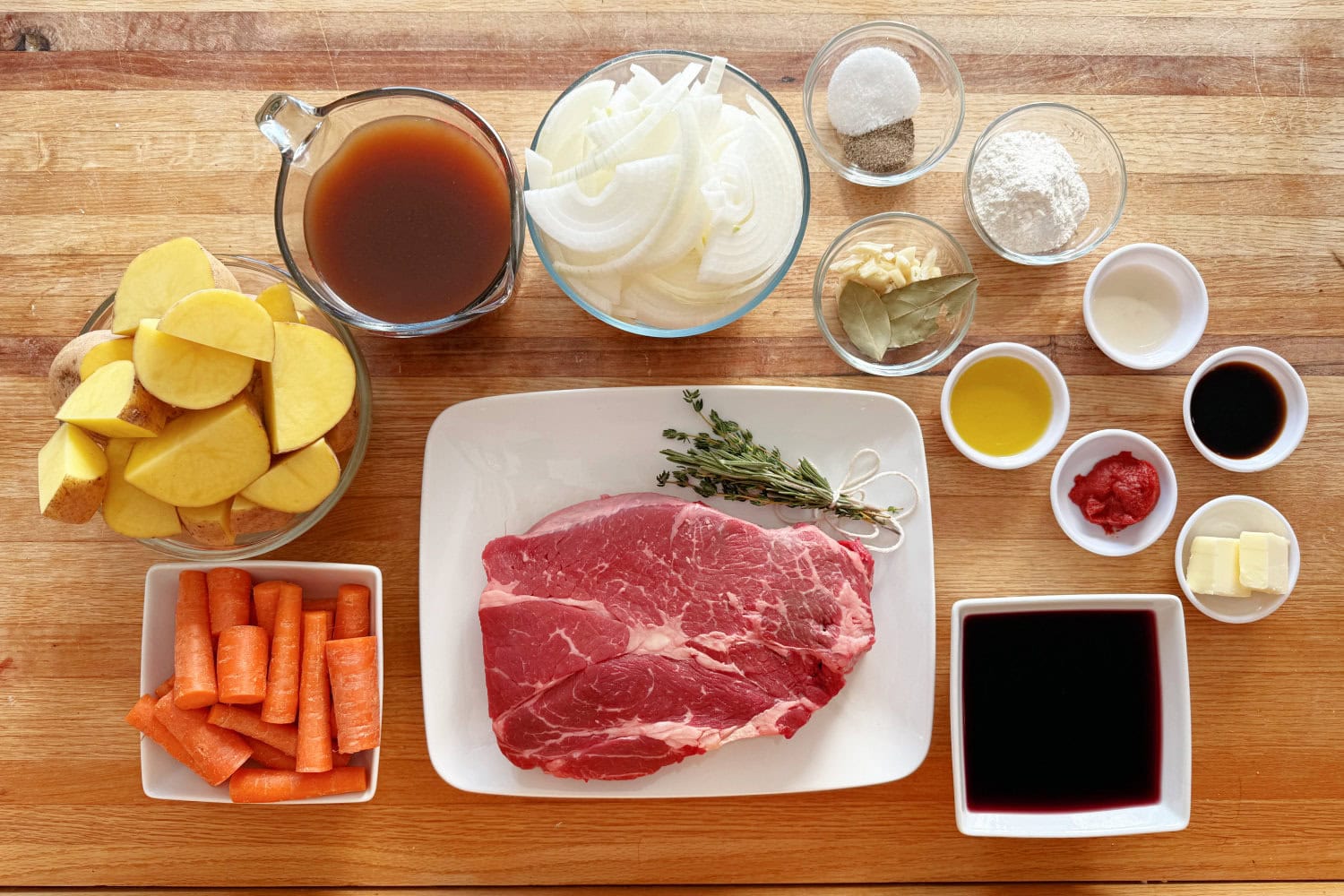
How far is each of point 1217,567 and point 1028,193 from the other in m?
0.88

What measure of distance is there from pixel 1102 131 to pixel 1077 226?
0.20 m

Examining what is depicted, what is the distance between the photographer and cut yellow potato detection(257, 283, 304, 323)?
5.01 feet

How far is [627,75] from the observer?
5.56 feet

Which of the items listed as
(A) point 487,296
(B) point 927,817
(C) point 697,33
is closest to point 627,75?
(C) point 697,33

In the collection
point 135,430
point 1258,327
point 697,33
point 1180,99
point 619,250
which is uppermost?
point 1180,99

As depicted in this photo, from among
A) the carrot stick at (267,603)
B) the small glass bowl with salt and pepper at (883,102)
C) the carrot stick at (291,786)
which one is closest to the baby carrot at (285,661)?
the carrot stick at (267,603)

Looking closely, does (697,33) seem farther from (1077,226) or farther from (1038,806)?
(1038,806)

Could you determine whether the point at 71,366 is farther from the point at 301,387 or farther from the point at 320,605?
the point at 320,605

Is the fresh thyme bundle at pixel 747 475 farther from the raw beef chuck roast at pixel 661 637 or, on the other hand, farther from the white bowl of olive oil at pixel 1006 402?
the white bowl of olive oil at pixel 1006 402

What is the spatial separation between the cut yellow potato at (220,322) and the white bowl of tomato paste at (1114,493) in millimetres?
1567

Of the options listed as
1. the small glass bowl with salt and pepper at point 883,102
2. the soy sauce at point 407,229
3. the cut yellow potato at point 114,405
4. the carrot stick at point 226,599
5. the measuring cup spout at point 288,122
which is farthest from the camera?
the small glass bowl with salt and pepper at point 883,102

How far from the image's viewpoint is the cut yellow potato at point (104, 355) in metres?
1.45

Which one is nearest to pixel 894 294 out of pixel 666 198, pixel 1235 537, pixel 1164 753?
pixel 666 198

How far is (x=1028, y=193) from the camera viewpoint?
5.80ft
